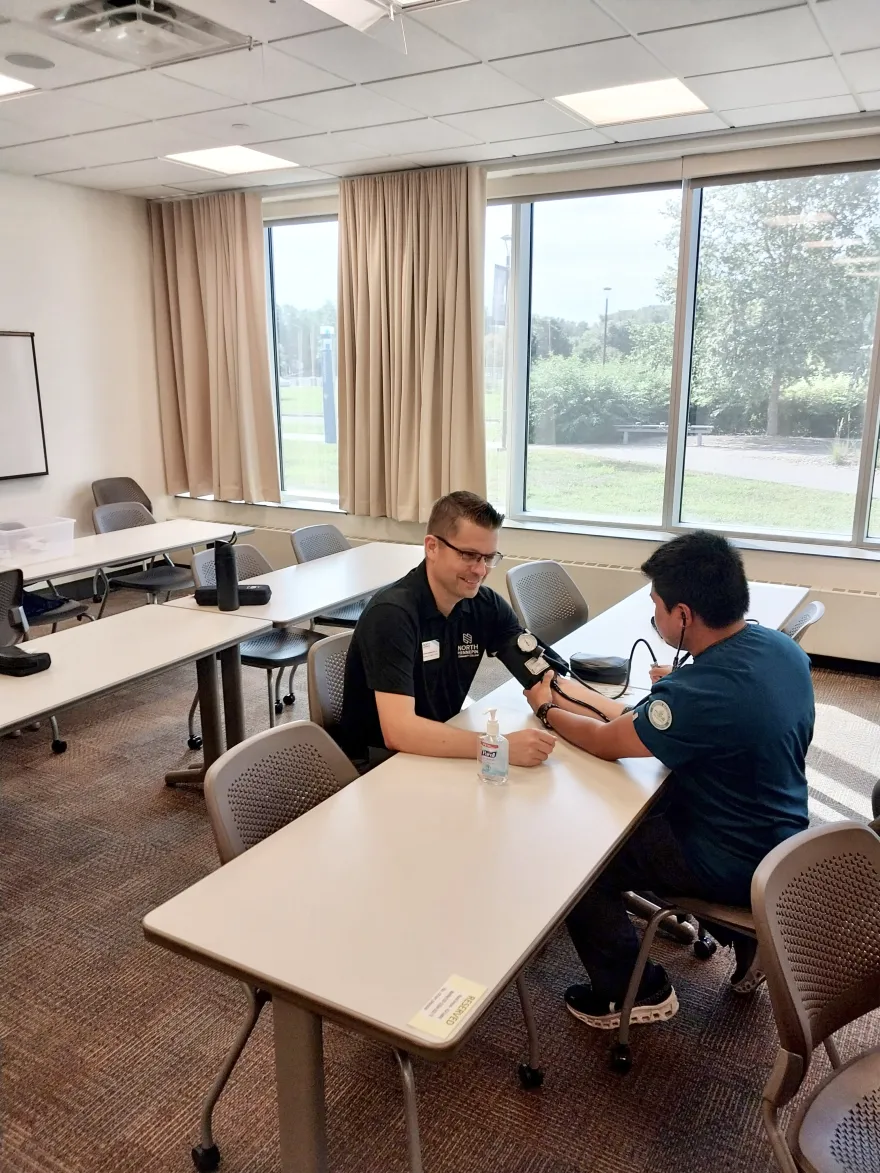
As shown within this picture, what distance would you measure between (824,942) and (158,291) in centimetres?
651

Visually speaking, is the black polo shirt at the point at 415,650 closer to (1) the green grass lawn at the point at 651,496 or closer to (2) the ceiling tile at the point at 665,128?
(2) the ceiling tile at the point at 665,128

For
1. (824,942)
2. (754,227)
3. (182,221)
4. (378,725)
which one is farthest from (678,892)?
(182,221)

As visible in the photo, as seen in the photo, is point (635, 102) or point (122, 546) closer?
point (635, 102)

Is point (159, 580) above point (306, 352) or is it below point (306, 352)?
below

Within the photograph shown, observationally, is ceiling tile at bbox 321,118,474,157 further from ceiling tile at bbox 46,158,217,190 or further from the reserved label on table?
the reserved label on table

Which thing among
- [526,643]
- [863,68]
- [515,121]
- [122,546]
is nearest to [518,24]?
[515,121]

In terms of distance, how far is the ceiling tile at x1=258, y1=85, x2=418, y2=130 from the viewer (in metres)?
3.78

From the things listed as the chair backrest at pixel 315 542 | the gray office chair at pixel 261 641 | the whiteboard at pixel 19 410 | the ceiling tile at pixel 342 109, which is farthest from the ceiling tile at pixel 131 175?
the gray office chair at pixel 261 641

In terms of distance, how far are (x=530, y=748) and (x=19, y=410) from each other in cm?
509

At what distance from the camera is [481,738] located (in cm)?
191

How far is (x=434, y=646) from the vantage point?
7.38ft

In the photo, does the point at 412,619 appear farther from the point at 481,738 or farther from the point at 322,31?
the point at 322,31

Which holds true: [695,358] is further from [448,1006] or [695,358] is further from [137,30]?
[448,1006]

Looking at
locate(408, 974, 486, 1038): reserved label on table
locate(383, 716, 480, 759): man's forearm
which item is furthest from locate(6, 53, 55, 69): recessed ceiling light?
locate(408, 974, 486, 1038): reserved label on table
